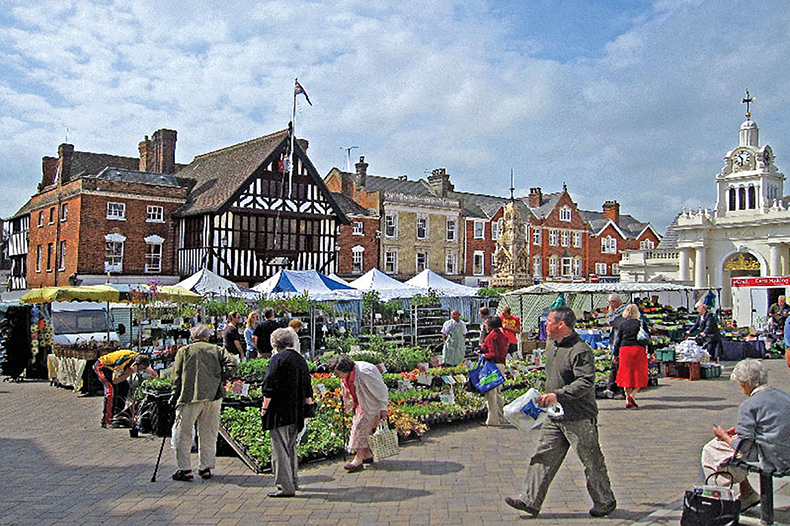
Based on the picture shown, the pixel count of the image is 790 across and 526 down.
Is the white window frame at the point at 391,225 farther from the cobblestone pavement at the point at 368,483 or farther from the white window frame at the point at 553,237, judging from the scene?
the cobblestone pavement at the point at 368,483

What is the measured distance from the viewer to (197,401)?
23.7 feet

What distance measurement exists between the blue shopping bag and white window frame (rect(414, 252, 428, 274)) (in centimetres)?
3542

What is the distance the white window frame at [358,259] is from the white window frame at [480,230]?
10115 millimetres

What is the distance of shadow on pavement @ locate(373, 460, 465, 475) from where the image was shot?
295 inches

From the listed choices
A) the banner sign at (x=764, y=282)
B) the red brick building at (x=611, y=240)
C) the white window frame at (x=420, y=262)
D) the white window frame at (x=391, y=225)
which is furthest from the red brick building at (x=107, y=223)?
the red brick building at (x=611, y=240)

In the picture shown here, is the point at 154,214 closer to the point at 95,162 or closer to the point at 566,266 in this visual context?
the point at 95,162

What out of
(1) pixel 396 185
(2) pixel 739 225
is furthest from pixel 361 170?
(2) pixel 739 225

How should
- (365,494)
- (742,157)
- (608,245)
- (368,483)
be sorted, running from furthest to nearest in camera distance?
(608,245)
(742,157)
(368,483)
(365,494)

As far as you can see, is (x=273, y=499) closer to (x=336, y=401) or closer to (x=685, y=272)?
(x=336, y=401)

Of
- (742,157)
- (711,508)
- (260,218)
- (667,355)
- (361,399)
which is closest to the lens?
(711,508)

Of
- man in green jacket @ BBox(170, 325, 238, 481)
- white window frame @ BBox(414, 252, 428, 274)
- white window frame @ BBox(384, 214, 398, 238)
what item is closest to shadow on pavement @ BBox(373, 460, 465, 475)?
man in green jacket @ BBox(170, 325, 238, 481)

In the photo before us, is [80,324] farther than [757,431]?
Yes

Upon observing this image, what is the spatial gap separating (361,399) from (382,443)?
0.66 meters

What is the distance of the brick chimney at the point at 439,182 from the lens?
49.8m
